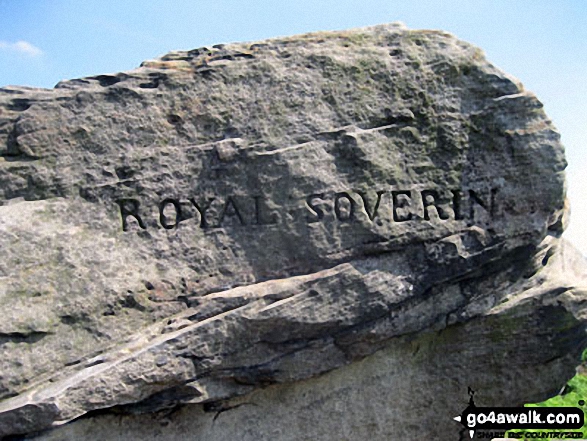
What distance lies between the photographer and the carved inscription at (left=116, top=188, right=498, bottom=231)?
3281 millimetres

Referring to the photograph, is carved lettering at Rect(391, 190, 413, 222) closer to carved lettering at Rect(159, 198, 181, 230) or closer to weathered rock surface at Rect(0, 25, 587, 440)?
weathered rock surface at Rect(0, 25, 587, 440)

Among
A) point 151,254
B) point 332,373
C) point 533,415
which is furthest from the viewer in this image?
point 533,415

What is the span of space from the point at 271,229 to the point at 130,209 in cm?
83

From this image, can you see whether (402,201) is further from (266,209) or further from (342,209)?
(266,209)

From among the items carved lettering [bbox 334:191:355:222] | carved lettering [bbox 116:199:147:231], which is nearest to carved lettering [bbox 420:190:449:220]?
carved lettering [bbox 334:191:355:222]

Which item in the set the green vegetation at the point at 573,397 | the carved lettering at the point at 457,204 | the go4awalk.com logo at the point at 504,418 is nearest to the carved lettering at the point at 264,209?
the carved lettering at the point at 457,204

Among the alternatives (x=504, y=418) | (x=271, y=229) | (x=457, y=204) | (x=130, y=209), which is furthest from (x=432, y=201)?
(x=130, y=209)

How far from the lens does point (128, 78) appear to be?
3.38m

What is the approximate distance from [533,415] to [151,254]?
2.73 m

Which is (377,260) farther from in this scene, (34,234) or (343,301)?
(34,234)

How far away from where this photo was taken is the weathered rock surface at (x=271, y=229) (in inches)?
123

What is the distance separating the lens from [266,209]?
3.30 metres

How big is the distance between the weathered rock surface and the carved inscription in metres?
0.01

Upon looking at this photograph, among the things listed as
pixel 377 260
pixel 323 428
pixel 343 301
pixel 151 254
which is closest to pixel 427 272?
pixel 377 260
